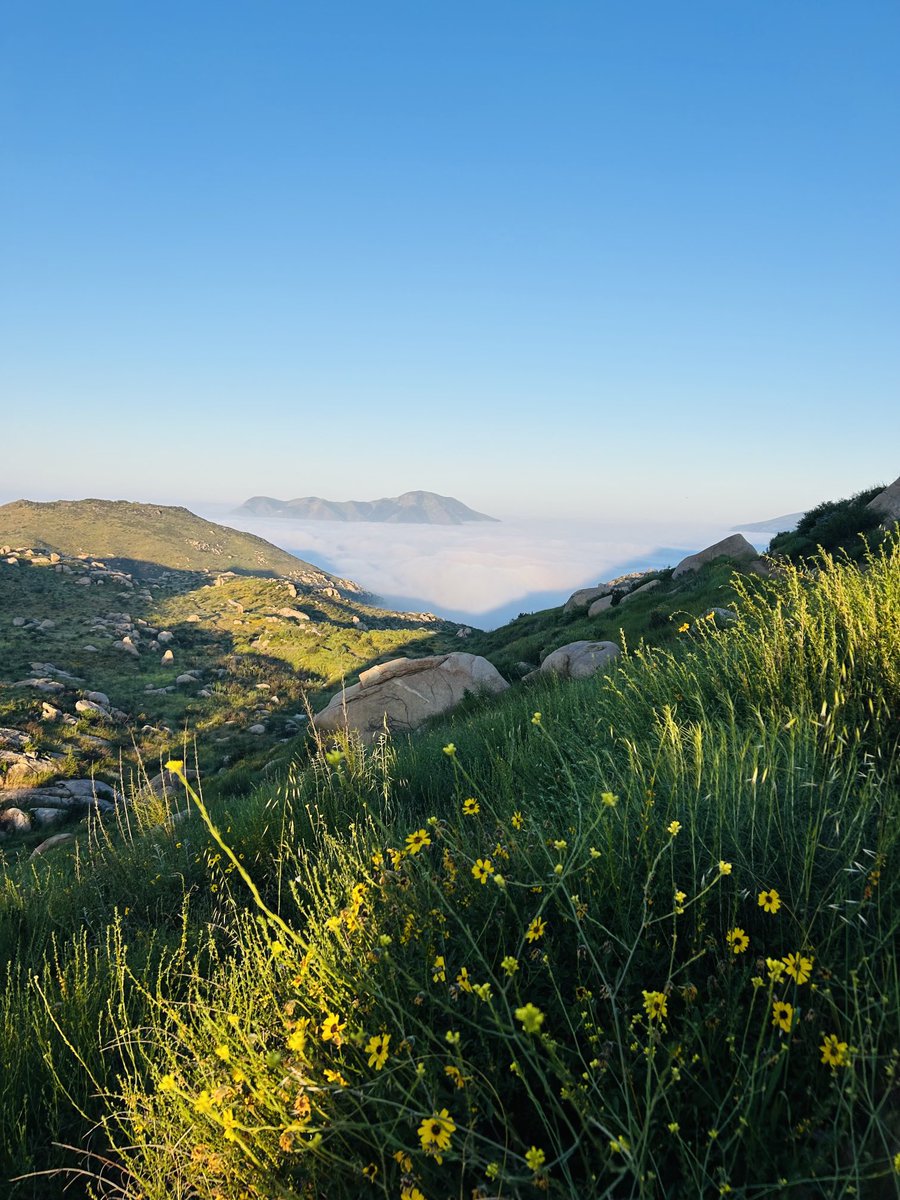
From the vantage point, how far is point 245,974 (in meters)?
3.35

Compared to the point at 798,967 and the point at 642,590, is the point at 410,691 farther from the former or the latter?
the point at 798,967

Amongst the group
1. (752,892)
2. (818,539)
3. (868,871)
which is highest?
(818,539)

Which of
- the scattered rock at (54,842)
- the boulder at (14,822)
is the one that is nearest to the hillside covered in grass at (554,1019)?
the scattered rock at (54,842)

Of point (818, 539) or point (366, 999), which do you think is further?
point (818, 539)

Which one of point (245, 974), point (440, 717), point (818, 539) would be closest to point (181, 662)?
point (440, 717)

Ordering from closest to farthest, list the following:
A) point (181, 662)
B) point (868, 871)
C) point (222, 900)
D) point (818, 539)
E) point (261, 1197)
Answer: point (261, 1197)
point (868, 871)
point (222, 900)
point (818, 539)
point (181, 662)

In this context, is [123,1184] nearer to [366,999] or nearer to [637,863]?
[366,999]

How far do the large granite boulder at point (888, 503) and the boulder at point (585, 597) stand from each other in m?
10.6

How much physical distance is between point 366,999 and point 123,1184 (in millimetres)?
1317

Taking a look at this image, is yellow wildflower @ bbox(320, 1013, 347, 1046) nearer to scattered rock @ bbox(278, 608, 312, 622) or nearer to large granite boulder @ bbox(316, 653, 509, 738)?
large granite boulder @ bbox(316, 653, 509, 738)

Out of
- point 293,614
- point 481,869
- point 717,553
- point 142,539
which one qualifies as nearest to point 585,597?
point 717,553

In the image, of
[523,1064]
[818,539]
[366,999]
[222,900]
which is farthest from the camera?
[818,539]

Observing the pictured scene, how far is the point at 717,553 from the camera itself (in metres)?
24.5

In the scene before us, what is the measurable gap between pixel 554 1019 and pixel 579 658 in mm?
12463
